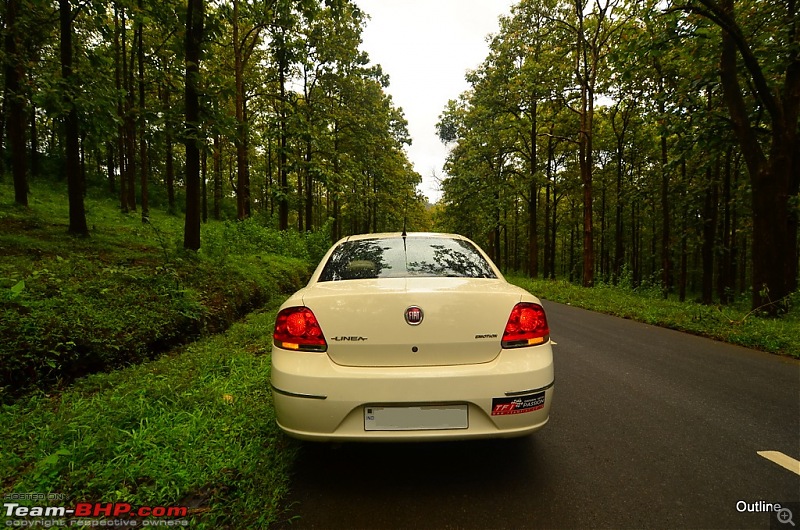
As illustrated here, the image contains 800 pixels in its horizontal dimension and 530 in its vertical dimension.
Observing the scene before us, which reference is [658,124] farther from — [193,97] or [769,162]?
[193,97]

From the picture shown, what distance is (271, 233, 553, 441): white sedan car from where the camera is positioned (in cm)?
198

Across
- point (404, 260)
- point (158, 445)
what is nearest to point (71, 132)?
point (158, 445)

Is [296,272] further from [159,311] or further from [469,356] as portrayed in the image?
[469,356]

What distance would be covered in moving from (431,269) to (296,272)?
9.10 m

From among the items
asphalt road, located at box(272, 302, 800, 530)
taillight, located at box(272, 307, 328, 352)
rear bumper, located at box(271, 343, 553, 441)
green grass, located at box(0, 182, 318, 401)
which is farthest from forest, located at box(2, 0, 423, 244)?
asphalt road, located at box(272, 302, 800, 530)

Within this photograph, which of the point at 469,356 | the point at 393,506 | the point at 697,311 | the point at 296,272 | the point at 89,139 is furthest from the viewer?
the point at 296,272

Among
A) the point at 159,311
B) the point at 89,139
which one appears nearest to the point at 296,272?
the point at 89,139

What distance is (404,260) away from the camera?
2807 mm

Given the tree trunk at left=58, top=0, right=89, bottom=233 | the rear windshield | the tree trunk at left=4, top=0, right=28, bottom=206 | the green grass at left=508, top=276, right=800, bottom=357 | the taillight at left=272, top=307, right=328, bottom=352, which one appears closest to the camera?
the taillight at left=272, top=307, right=328, bottom=352

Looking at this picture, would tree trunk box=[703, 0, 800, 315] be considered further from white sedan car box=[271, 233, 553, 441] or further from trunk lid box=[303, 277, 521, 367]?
trunk lid box=[303, 277, 521, 367]

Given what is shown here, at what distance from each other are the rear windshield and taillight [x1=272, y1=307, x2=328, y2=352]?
1.60 ft

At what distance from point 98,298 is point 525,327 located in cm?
479

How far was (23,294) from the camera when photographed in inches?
146

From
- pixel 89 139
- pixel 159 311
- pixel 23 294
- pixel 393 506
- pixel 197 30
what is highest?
pixel 197 30
